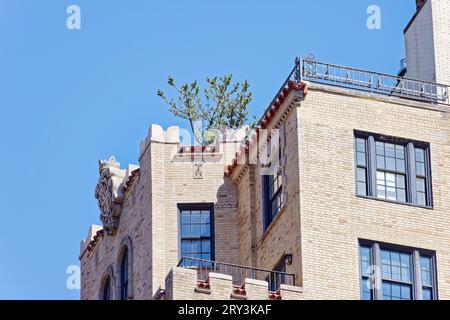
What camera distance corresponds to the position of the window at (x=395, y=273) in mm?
66500

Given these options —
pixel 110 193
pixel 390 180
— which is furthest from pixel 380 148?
pixel 110 193

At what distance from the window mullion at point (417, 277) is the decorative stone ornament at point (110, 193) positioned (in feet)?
43.1

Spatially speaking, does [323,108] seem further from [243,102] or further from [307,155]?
[243,102]

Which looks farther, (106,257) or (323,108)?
(106,257)

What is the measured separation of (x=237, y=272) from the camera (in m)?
70.5

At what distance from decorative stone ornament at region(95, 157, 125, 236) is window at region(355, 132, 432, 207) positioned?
36.8 feet

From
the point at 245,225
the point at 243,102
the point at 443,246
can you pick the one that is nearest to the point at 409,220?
the point at 443,246

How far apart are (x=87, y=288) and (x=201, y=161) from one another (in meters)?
8.12

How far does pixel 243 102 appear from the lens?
89.6 m

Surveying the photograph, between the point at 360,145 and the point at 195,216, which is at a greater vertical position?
the point at 360,145

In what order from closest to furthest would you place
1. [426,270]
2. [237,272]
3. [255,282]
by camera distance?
[255,282]
[426,270]
[237,272]

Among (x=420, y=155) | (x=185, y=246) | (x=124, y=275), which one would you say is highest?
(x=420, y=155)

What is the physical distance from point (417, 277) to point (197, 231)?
9291 mm

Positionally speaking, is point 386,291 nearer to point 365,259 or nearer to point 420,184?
point 365,259
